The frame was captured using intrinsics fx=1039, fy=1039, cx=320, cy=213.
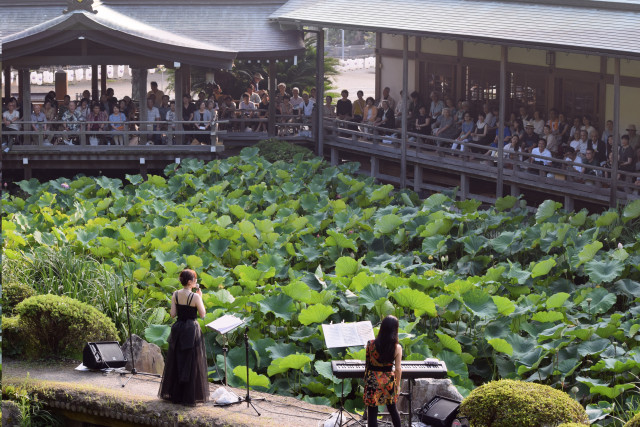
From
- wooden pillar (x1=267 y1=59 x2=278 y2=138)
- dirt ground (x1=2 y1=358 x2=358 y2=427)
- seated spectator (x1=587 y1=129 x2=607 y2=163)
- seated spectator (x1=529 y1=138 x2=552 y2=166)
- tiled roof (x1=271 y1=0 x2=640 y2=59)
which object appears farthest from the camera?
wooden pillar (x1=267 y1=59 x2=278 y2=138)

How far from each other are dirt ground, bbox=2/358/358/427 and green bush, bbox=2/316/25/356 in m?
0.17

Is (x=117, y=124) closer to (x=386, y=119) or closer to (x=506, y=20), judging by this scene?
(x=386, y=119)

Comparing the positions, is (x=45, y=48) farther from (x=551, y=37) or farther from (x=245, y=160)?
(x=551, y=37)

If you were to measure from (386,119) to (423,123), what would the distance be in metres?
0.91

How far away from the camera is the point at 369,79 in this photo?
48875 mm

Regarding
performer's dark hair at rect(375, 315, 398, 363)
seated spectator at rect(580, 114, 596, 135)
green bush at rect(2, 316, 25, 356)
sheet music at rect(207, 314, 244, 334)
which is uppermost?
seated spectator at rect(580, 114, 596, 135)

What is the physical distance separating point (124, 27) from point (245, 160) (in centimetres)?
412

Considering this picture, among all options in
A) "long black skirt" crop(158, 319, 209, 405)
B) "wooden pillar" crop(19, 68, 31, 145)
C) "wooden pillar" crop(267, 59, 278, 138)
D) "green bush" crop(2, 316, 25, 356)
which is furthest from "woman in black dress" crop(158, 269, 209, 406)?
"wooden pillar" crop(267, 59, 278, 138)

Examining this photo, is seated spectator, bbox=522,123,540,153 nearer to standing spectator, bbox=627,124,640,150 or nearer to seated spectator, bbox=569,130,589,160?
seated spectator, bbox=569,130,589,160

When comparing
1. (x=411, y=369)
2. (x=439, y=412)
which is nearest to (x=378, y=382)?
(x=411, y=369)

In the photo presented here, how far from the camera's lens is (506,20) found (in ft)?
61.3

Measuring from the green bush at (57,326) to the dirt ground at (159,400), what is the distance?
0.23m

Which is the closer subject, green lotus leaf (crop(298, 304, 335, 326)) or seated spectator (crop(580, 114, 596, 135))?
green lotus leaf (crop(298, 304, 335, 326))

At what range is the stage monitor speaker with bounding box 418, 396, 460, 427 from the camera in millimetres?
8641
